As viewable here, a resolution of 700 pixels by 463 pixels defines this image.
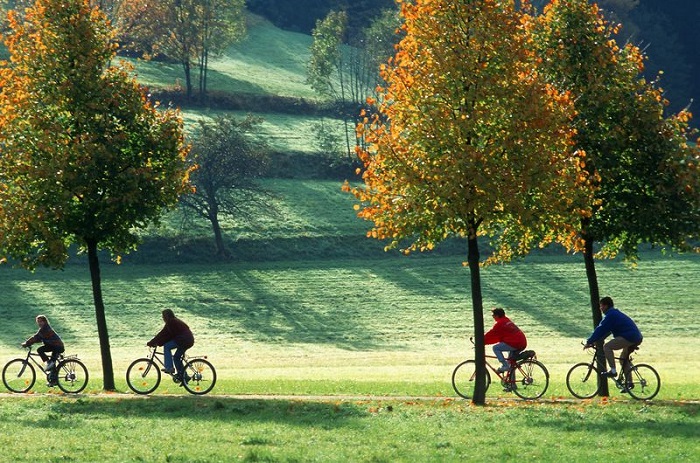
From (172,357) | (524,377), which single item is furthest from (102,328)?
(524,377)

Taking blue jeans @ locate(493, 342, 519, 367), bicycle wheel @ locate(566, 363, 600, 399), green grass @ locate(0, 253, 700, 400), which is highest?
blue jeans @ locate(493, 342, 519, 367)

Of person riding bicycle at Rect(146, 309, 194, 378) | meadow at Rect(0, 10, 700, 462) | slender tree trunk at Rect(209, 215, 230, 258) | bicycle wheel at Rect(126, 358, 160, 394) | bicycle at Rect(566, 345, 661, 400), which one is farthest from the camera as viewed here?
slender tree trunk at Rect(209, 215, 230, 258)

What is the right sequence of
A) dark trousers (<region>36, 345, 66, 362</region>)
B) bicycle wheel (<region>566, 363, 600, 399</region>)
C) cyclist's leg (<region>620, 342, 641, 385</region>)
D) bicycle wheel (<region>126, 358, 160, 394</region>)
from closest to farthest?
cyclist's leg (<region>620, 342, 641, 385</region>), bicycle wheel (<region>566, 363, 600, 399</region>), bicycle wheel (<region>126, 358, 160, 394</region>), dark trousers (<region>36, 345, 66, 362</region>)

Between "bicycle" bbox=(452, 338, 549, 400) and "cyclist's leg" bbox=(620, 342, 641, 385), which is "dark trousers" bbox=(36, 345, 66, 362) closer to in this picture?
"bicycle" bbox=(452, 338, 549, 400)

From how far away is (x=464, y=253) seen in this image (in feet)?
238

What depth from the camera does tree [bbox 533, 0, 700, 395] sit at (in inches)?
983

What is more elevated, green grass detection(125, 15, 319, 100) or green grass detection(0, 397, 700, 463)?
green grass detection(125, 15, 319, 100)

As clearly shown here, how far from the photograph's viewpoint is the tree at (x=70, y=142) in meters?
26.2

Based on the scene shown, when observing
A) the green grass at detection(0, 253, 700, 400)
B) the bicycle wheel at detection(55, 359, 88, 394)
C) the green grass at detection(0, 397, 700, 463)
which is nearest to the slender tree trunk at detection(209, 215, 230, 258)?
the green grass at detection(0, 253, 700, 400)

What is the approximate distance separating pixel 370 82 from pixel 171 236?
172 feet

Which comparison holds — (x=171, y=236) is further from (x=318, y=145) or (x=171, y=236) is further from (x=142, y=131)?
(x=142, y=131)

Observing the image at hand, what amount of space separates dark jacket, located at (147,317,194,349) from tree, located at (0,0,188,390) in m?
3.23

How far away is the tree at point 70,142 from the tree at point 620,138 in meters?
10.4

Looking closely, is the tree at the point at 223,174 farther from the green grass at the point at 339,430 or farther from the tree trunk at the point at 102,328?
the green grass at the point at 339,430
